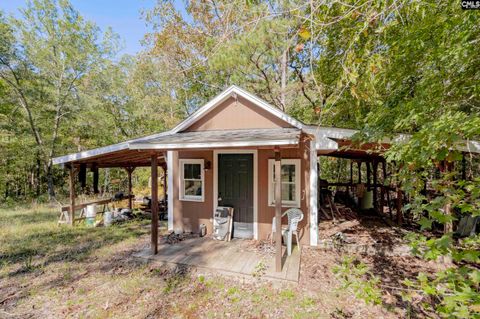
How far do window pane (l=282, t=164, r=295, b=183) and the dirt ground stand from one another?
1783 millimetres

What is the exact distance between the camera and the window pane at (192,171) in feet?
22.8

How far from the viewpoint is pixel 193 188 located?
706cm

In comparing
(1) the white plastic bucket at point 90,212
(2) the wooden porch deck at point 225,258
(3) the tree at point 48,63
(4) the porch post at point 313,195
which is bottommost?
(2) the wooden porch deck at point 225,258

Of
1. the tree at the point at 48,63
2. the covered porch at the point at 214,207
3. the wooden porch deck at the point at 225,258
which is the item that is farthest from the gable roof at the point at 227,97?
the tree at the point at 48,63

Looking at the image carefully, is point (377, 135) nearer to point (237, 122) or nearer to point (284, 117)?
point (284, 117)

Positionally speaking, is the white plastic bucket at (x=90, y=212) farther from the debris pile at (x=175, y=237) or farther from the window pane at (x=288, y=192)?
the window pane at (x=288, y=192)

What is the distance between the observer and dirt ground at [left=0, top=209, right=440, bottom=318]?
11.8 feet

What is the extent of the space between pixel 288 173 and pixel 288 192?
500 mm

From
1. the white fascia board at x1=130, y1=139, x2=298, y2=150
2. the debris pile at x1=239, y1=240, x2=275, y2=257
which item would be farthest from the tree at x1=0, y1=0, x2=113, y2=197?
the debris pile at x1=239, y1=240, x2=275, y2=257

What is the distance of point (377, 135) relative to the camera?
3.34 metres

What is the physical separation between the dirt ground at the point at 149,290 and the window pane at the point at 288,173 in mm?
1783

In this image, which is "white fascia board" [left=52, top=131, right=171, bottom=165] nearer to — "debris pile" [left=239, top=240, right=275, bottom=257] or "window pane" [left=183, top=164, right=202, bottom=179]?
"window pane" [left=183, top=164, right=202, bottom=179]

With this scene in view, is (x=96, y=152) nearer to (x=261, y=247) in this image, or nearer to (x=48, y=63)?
(x=261, y=247)

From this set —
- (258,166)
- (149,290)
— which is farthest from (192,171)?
(149,290)
